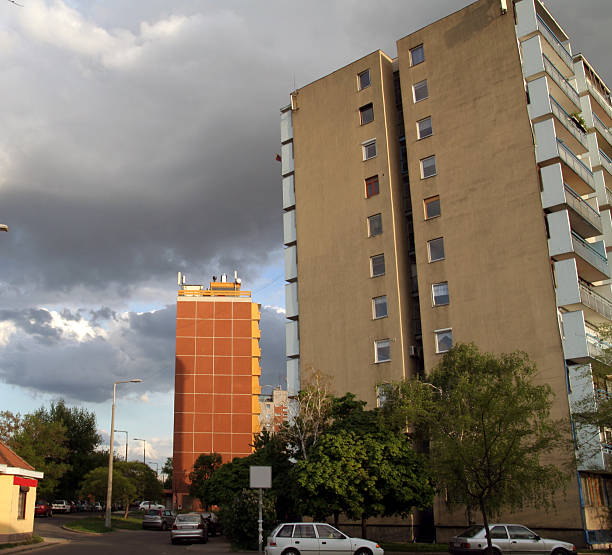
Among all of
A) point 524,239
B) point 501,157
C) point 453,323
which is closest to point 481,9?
point 501,157

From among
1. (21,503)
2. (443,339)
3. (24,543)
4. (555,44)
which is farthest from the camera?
(555,44)

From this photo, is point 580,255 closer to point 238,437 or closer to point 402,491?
point 402,491

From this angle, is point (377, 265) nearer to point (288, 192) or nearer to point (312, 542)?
point (288, 192)

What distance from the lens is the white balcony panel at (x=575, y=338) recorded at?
106ft

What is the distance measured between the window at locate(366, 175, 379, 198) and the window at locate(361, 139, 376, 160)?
155 centimetres

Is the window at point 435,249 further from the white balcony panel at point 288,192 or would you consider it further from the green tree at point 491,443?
the green tree at point 491,443

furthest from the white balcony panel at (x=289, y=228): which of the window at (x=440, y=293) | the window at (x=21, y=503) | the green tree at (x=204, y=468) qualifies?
the green tree at (x=204, y=468)

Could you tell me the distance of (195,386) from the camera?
87.1 m

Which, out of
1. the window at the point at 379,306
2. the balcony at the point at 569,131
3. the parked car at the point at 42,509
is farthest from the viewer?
the parked car at the point at 42,509

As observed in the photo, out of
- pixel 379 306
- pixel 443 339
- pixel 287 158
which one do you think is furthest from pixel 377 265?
pixel 287 158

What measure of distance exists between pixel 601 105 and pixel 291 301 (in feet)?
86.4

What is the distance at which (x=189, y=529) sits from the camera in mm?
36531

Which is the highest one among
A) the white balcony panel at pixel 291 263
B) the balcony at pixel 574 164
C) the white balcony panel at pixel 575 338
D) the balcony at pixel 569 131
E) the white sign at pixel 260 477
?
the balcony at pixel 569 131

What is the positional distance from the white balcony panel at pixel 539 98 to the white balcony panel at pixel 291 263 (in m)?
18.3
